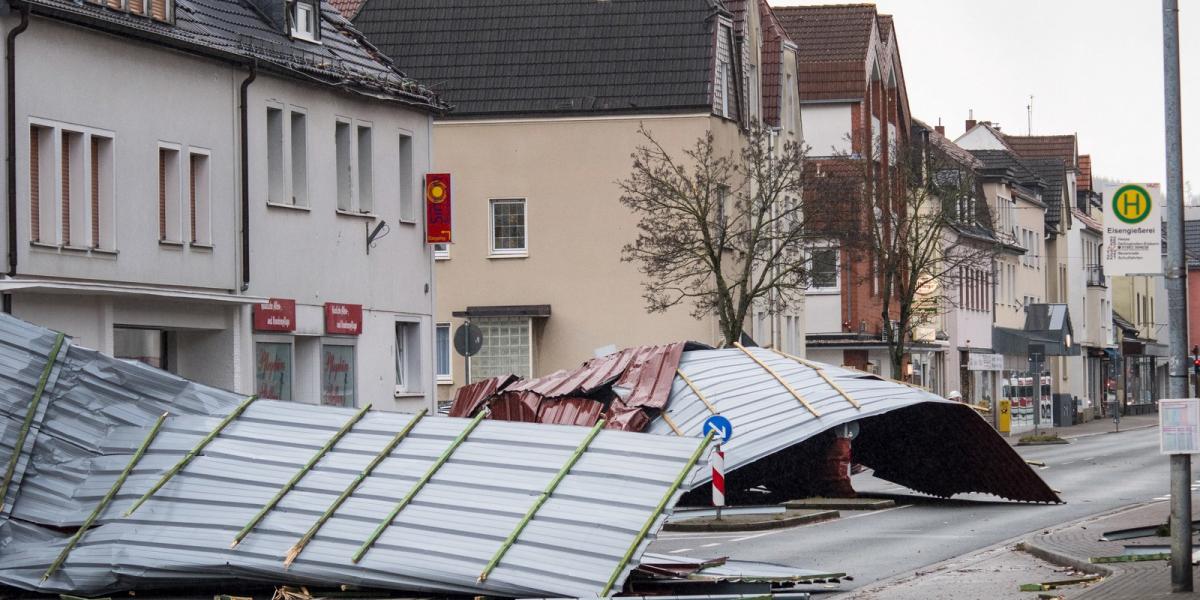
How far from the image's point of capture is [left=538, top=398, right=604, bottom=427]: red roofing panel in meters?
32.8

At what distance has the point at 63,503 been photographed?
1716cm

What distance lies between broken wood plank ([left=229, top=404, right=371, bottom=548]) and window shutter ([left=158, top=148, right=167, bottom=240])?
10961 millimetres

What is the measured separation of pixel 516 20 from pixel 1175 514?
34.7 m

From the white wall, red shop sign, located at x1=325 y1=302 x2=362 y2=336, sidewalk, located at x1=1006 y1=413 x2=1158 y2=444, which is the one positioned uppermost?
the white wall

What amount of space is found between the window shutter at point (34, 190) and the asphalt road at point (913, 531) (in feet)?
29.7

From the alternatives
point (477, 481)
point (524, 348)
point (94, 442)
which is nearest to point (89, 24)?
point (94, 442)

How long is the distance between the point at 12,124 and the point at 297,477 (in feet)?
31.9

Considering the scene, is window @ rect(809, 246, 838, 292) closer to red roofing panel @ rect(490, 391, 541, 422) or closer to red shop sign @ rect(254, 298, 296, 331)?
red roofing panel @ rect(490, 391, 541, 422)

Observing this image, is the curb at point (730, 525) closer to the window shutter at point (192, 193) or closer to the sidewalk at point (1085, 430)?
the window shutter at point (192, 193)

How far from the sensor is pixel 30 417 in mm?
17484

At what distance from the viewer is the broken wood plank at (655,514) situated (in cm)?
1470

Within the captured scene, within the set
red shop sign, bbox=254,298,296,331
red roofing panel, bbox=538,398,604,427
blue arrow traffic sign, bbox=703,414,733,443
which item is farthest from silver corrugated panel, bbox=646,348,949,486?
red shop sign, bbox=254,298,296,331

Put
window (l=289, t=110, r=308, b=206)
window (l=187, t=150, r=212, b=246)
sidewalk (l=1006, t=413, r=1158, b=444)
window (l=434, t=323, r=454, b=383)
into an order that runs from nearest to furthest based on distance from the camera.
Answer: window (l=187, t=150, r=212, b=246) → window (l=289, t=110, r=308, b=206) → window (l=434, t=323, r=454, b=383) → sidewalk (l=1006, t=413, r=1158, b=444)

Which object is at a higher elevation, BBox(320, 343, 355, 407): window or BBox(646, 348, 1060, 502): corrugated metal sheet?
BBox(320, 343, 355, 407): window
